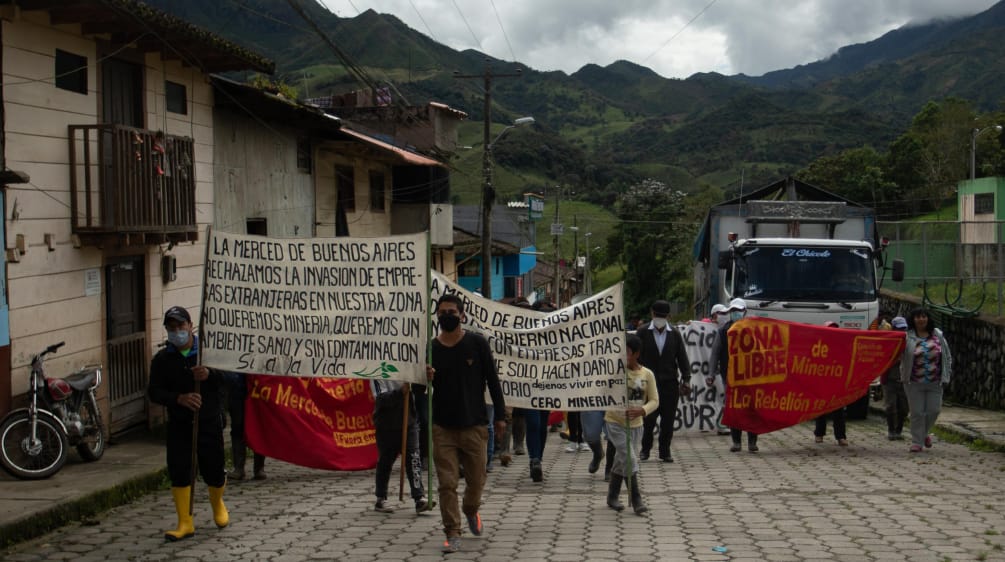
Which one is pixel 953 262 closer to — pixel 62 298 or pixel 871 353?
pixel 871 353

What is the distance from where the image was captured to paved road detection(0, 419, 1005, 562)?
7.54m

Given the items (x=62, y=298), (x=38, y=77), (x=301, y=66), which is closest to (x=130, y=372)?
(x=62, y=298)

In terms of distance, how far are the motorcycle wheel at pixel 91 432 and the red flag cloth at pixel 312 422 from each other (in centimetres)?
221

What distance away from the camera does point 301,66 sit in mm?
118688

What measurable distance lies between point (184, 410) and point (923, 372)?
8.78 m

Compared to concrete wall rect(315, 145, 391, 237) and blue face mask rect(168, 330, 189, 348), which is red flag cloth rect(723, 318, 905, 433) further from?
concrete wall rect(315, 145, 391, 237)

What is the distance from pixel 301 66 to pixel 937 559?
4637 inches

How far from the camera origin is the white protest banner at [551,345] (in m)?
8.92

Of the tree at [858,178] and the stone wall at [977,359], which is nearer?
the stone wall at [977,359]

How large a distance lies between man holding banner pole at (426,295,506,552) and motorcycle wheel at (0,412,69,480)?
207 inches

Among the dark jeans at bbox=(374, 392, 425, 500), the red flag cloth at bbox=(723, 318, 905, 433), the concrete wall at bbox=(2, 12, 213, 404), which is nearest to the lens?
the dark jeans at bbox=(374, 392, 425, 500)

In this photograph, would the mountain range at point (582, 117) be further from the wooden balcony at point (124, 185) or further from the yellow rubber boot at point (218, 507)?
the yellow rubber boot at point (218, 507)

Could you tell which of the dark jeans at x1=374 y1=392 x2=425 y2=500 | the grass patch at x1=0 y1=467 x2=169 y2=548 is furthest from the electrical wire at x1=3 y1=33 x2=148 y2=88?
the dark jeans at x1=374 y1=392 x2=425 y2=500

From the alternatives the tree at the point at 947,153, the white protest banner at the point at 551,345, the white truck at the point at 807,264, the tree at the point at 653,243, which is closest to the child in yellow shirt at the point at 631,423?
the white protest banner at the point at 551,345
